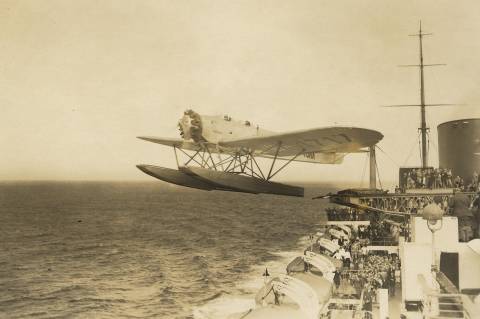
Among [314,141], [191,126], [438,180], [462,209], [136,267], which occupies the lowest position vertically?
[136,267]

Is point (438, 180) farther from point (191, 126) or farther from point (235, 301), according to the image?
point (235, 301)

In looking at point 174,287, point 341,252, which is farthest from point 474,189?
point 174,287

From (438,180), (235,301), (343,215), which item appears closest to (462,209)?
(438,180)

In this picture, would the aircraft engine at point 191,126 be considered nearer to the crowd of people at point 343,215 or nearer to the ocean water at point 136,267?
the ocean water at point 136,267

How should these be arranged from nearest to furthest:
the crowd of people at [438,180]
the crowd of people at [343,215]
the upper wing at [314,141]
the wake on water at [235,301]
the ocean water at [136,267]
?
1. the upper wing at [314,141]
2. the crowd of people at [438,180]
3. the wake on water at [235,301]
4. the ocean water at [136,267]
5. the crowd of people at [343,215]

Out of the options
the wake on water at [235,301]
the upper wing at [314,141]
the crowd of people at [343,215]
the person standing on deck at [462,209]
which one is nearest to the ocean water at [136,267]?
the wake on water at [235,301]

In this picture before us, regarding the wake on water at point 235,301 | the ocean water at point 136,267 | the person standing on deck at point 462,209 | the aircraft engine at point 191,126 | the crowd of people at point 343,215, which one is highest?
the aircraft engine at point 191,126

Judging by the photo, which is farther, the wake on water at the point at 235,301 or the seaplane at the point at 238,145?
the wake on water at the point at 235,301

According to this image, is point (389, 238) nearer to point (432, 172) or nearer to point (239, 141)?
point (432, 172)
